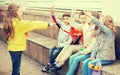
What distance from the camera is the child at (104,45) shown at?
3600 mm

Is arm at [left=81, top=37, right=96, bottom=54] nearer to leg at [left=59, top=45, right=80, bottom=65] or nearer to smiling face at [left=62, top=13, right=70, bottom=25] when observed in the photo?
leg at [left=59, top=45, right=80, bottom=65]

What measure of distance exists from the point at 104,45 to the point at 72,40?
0.91 meters

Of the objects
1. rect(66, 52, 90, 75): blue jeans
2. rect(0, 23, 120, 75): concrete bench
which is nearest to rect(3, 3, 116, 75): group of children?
rect(66, 52, 90, 75): blue jeans

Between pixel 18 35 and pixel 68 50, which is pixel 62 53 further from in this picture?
pixel 18 35

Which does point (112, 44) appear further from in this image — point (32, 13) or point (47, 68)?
point (32, 13)

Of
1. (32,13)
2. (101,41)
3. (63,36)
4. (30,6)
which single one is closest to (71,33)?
(63,36)

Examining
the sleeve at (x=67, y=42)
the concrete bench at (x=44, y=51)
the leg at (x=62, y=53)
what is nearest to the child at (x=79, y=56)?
the concrete bench at (x=44, y=51)

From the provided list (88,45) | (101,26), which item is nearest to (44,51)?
(88,45)

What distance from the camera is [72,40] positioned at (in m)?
4.45

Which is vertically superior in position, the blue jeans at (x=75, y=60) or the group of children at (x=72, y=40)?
the group of children at (x=72, y=40)

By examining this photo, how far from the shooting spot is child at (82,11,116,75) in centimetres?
360

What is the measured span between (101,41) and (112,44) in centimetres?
16

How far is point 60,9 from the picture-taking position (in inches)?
247

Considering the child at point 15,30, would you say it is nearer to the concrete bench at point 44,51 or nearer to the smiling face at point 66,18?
the smiling face at point 66,18
